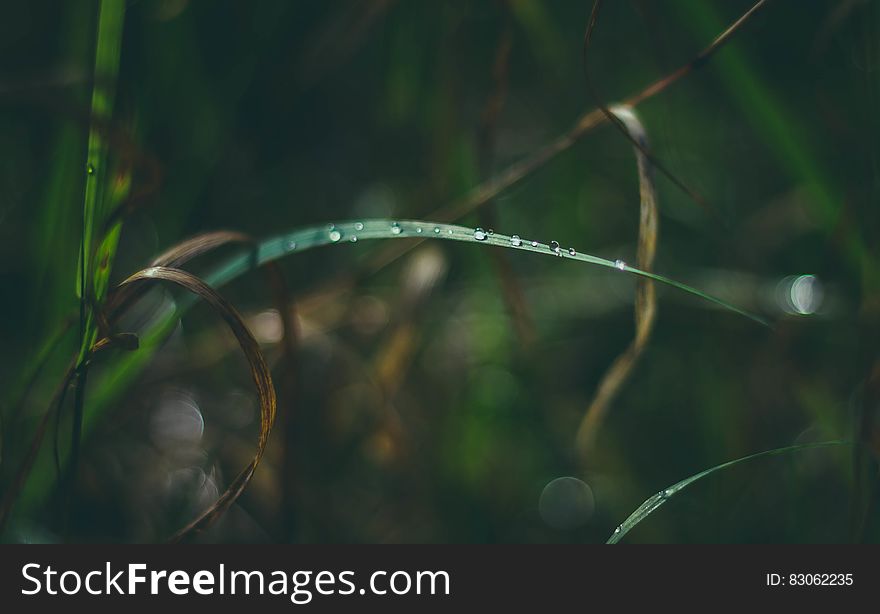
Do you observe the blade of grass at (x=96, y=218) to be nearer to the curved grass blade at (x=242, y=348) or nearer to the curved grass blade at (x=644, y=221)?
the curved grass blade at (x=242, y=348)

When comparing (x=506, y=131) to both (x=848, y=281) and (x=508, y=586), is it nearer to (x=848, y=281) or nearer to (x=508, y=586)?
(x=848, y=281)

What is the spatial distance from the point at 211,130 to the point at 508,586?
67cm

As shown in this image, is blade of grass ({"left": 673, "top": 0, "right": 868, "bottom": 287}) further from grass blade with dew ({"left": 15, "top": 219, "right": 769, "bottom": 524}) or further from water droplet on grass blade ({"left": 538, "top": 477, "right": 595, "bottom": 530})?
water droplet on grass blade ({"left": 538, "top": 477, "right": 595, "bottom": 530})

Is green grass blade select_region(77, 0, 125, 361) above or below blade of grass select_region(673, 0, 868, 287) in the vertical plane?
below

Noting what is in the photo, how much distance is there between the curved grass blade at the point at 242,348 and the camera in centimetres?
53

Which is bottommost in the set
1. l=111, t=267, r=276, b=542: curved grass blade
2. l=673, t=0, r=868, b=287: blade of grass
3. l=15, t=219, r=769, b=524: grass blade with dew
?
l=111, t=267, r=276, b=542: curved grass blade

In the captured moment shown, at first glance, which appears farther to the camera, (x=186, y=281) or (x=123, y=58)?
(x=123, y=58)

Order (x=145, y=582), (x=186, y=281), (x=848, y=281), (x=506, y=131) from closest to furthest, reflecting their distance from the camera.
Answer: (x=186, y=281)
(x=145, y=582)
(x=848, y=281)
(x=506, y=131)

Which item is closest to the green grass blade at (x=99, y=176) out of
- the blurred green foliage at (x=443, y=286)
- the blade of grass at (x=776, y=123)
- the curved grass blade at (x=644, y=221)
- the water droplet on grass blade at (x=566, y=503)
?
the blurred green foliage at (x=443, y=286)

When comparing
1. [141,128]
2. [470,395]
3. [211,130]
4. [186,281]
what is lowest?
[186,281]

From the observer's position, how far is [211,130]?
37.7 inches

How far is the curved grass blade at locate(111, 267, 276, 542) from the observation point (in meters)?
0.53

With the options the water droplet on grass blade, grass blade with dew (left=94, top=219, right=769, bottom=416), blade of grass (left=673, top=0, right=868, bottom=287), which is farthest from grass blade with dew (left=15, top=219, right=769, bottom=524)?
the water droplet on grass blade

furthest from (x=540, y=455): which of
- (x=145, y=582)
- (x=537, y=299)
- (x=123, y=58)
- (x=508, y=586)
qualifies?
(x=123, y=58)
